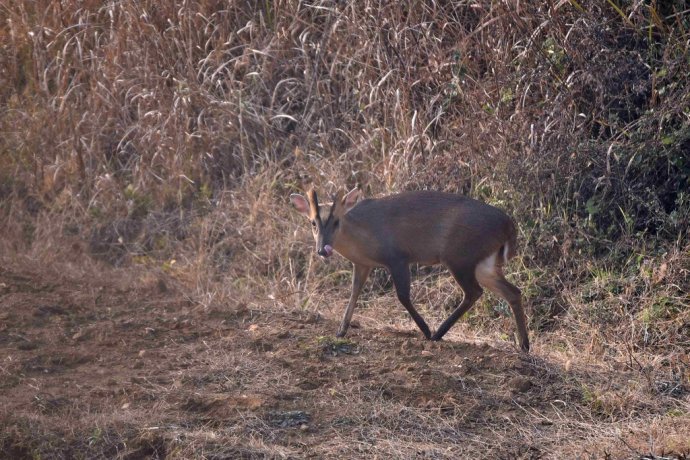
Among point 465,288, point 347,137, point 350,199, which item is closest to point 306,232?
point 347,137

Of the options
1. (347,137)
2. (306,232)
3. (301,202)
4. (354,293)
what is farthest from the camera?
(347,137)

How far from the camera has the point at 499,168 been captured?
8.09 metres

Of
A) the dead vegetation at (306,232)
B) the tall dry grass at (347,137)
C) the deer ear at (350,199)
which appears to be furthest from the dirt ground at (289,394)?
the deer ear at (350,199)

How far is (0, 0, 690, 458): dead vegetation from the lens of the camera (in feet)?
17.9

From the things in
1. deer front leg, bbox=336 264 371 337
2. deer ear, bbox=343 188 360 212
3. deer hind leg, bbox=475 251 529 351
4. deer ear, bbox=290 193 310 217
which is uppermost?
deer ear, bbox=343 188 360 212

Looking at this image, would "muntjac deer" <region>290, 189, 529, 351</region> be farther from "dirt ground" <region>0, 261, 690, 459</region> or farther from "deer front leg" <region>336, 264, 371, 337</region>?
"dirt ground" <region>0, 261, 690, 459</region>

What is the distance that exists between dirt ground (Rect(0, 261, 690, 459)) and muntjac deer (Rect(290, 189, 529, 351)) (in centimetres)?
34

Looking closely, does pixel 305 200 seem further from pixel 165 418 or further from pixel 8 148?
pixel 8 148

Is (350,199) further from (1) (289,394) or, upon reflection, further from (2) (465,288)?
(1) (289,394)

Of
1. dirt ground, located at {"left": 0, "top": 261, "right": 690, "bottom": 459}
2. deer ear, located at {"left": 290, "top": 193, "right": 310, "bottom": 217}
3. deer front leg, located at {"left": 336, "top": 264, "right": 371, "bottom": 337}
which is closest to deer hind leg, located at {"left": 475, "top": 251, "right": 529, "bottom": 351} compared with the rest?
dirt ground, located at {"left": 0, "top": 261, "right": 690, "bottom": 459}

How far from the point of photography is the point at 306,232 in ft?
29.3

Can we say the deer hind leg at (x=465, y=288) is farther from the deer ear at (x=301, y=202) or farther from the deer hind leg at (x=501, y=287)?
the deer ear at (x=301, y=202)

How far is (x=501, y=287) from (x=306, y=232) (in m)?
2.51

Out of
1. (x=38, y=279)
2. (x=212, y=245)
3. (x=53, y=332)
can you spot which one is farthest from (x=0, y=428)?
(x=212, y=245)
